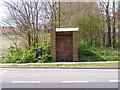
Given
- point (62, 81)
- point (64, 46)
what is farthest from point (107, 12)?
point (62, 81)

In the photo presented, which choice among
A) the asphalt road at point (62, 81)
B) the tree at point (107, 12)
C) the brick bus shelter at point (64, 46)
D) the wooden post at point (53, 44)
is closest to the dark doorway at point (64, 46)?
the brick bus shelter at point (64, 46)

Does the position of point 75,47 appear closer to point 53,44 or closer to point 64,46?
point 64,46

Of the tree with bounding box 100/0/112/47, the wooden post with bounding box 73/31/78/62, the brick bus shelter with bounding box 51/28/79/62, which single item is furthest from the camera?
the tree with bounding box 100/0/112/47

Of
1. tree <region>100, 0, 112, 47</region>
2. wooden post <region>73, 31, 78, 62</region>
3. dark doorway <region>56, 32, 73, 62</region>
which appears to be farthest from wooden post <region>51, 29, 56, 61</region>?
tree <region>100, 0, 112, 47</region>

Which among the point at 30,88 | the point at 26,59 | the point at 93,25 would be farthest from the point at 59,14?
the point at 30,88

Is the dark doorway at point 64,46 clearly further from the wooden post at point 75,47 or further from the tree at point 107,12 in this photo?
the tree at point 107,12

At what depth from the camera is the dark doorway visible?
464 inches

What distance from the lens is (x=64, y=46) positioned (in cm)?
1189

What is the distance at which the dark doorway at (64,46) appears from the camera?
11779 millimetres

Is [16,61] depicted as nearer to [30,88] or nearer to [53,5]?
[30,88]

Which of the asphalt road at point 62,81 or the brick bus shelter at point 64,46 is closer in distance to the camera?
the asphalt road at point 62,81

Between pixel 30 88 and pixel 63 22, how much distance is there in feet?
47.8

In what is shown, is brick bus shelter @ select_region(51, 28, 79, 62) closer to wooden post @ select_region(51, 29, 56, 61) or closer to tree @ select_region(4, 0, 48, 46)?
wooden post @ select_region(51, 29, 56, 61)

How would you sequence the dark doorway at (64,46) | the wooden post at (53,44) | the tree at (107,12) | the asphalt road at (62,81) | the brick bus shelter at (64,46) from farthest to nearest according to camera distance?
1. the tree at (107,12)
2. the dark doorway at (64,46)
3. the brick bus shelter at (64,46)
4. the wooden post at (53,44)
5. the asphalt road at (62,81)
